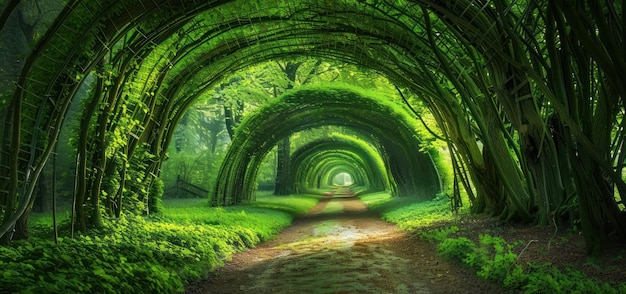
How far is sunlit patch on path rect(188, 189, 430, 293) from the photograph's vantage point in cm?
479

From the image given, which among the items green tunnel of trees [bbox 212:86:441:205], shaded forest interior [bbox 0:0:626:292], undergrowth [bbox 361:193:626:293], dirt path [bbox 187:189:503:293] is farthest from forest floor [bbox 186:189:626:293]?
green tunnel of trees [bbox 212:86:441:205]

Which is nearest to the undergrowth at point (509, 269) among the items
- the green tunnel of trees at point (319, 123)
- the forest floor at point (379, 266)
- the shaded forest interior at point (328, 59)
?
the forest floor at point (379, 266)

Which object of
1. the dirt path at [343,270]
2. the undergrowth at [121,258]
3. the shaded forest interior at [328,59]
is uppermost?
the shaded forest interior at [328,59]

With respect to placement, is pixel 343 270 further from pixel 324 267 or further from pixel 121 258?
pixel 121 258

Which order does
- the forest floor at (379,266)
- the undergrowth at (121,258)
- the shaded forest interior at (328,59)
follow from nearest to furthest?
the undergrowth at (121,258)
the shaded forest interior at (328,59)
the forest floor at (379,266)

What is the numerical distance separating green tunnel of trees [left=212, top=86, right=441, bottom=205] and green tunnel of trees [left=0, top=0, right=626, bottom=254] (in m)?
4.65

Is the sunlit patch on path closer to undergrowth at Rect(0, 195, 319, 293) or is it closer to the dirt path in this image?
the dirt path

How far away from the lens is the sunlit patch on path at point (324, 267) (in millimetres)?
4785

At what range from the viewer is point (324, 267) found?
5.89 m

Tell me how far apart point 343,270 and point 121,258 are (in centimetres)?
255

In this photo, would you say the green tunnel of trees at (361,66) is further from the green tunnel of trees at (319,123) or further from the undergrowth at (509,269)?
the green tunnel of trees at (319,123)

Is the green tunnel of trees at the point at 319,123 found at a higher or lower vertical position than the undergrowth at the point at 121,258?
higher

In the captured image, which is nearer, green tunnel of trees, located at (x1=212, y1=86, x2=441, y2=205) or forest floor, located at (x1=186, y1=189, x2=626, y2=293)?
forest floor, located at (x1=186, y1=189, x2=626, y2=293)

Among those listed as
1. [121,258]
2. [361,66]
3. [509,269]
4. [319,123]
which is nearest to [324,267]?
[509,269]
